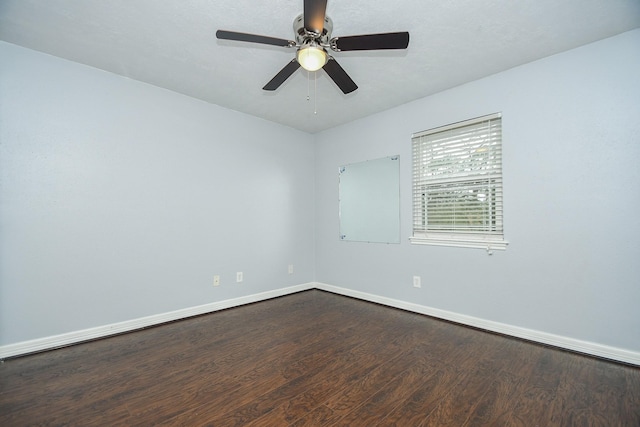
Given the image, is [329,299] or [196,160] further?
[329,299]

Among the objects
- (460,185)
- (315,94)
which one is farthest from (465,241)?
(315,94)

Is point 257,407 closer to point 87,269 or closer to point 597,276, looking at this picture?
point 87,269

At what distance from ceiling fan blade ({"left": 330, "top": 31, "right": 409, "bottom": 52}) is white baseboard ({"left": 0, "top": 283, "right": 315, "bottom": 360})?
3053 mm

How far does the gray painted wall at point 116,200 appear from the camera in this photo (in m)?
2.29

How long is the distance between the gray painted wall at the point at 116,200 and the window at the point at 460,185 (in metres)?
2.10

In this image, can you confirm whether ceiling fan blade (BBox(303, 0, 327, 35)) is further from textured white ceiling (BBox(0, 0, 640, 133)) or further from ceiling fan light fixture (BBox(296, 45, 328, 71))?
textured white ceiling (BBox(0, 0, 640, 133))

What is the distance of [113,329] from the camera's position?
2.67 m

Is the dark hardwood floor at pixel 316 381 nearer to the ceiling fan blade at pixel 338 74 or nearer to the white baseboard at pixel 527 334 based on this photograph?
the white baseboard at pixel 527 334

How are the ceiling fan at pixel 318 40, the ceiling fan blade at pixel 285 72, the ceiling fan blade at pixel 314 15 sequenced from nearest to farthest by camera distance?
the ceiling fan blade at pixel 314 15 → the ceiling fan at pixel 318 40 → the ceiling fan blade at pixel 285 72

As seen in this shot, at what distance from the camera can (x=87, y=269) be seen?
2557 mm

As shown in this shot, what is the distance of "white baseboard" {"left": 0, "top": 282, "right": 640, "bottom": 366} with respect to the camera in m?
2.19

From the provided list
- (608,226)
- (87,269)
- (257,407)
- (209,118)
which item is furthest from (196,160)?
(608,226)

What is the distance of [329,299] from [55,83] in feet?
12.2

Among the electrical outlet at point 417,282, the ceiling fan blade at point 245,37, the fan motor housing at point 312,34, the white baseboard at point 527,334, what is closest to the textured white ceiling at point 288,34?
the fan motor housing at point 312,34
